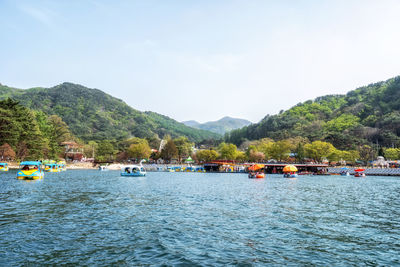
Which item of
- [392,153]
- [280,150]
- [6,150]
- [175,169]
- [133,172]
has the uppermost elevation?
[280,150]

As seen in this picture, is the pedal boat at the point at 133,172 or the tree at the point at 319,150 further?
the tree at the point at 319,150

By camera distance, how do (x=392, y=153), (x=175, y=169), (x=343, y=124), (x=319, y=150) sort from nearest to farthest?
(x=392, y=153), (x=319, y=150), (x=175, y=169), (x=343, y=124)

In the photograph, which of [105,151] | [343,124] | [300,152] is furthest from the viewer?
[343,124]

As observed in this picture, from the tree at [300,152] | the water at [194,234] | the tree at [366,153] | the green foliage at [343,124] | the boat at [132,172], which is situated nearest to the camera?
the water at [194,234]

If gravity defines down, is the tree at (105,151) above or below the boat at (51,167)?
above

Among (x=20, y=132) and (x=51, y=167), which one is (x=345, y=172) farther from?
(x=20, y=132)

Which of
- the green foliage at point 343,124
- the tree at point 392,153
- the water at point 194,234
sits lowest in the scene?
the water at point 194,234

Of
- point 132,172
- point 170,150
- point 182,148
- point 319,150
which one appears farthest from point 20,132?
point 319,150

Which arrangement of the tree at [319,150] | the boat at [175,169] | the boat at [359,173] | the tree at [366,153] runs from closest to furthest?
the boat at [359,173]
the tree at [319,150]
the tree at [366,153]
the boat at [175,169]

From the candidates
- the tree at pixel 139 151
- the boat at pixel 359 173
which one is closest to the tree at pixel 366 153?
the boat at pixel 359 173

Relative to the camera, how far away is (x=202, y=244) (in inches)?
625

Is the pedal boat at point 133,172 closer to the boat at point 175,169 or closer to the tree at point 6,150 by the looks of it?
the tree at point 6,150

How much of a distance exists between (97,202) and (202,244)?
17.9m

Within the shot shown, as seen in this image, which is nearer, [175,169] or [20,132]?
[20,132]
